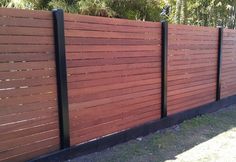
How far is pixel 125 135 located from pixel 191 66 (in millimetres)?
2188

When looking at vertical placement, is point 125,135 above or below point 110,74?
below

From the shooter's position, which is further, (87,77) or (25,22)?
(87,77)

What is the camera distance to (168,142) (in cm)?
514

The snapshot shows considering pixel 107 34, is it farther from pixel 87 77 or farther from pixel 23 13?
pixel 23 13

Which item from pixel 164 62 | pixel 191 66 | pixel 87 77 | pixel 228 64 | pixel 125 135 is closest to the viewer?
pixel 87 77

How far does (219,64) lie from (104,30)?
3777 mm

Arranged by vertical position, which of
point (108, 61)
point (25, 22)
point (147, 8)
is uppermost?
point (147, 8)

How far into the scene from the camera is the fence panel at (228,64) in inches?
301

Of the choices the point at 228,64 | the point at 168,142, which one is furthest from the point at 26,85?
the point at 228,64

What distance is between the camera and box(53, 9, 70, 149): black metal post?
3877mm

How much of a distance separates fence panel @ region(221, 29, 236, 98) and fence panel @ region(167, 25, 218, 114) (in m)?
0.44

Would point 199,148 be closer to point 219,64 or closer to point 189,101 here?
point 189,101

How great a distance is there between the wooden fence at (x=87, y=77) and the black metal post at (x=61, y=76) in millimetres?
34

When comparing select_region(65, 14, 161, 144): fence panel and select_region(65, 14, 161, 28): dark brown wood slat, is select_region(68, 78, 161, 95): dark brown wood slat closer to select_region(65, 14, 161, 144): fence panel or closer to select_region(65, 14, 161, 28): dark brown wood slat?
select_region(65, 14, 161, 144): fence panel
